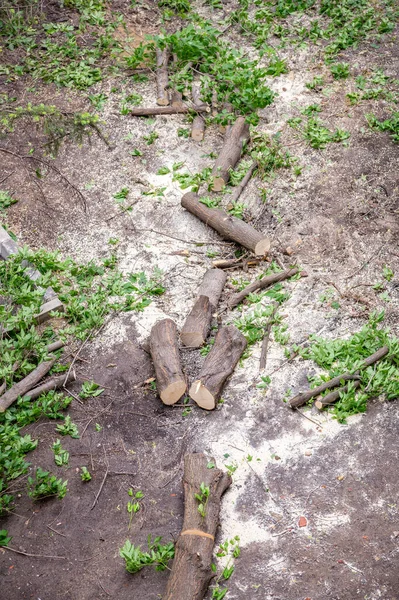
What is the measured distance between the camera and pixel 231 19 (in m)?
9.88

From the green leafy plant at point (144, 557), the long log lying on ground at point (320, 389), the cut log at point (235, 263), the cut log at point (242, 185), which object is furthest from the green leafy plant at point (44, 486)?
the cut log at point (242, 185)

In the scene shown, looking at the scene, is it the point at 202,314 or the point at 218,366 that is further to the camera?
the point at 202,314

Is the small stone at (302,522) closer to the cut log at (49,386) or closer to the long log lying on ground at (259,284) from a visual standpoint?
the long log lying on ground at (259,284)

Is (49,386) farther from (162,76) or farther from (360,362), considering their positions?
(162,76)

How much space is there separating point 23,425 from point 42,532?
104 centimetres

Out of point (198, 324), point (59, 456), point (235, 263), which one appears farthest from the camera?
point (235, 263)

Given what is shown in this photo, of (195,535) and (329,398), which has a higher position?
(329,398)

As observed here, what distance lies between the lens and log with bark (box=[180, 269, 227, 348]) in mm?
5906

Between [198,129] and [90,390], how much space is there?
13.5 ft

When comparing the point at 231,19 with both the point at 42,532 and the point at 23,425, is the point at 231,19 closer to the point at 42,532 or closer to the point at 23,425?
the point at 23,425

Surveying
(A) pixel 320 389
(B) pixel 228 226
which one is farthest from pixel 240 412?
(B) pixel 228 226

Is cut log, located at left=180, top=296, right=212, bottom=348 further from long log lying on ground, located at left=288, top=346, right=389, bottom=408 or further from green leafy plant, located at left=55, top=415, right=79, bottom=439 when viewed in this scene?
green leafy plant, located at left=55, top=415, right=79, bottom=439

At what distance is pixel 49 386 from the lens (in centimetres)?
568

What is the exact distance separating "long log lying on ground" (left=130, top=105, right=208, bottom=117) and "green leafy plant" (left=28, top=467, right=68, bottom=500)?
5.36 metres
